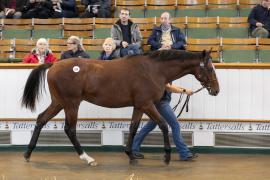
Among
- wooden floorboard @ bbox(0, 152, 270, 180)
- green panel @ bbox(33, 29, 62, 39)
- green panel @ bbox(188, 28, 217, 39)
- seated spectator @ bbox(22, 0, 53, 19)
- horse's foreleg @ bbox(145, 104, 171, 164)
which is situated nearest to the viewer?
wooden floorboard @ bbox(0, 152, 270, 180)

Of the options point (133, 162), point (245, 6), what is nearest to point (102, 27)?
point (245, 6)

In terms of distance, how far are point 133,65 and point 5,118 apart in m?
2.50

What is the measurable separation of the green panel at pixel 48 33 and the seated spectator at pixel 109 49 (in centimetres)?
365

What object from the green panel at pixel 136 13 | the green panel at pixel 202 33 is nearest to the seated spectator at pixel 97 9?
the green panel at pixel 136 13

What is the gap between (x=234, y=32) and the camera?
13703mm

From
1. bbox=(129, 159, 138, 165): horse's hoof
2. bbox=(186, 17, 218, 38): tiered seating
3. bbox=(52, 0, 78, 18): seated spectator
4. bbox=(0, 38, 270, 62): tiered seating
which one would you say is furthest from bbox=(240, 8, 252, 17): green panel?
bbox=(129, 159, 138, 165): horse's hoof

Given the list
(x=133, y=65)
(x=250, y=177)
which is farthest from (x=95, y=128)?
(x=250, y=177)

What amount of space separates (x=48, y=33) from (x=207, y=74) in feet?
18.2

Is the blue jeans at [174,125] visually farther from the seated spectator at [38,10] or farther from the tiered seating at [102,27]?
the seated spectator at [38,10]

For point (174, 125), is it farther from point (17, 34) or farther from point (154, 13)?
point (17, 34)

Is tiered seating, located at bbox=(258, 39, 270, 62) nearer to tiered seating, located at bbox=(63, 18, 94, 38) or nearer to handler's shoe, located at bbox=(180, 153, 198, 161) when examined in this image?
handler's shoe, located at bbox=(180, 153, 198, 161)

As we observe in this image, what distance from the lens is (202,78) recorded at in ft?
32.0

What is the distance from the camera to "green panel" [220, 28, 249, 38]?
13633 millimetres

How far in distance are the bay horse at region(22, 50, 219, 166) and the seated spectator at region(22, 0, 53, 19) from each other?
5.26 m
